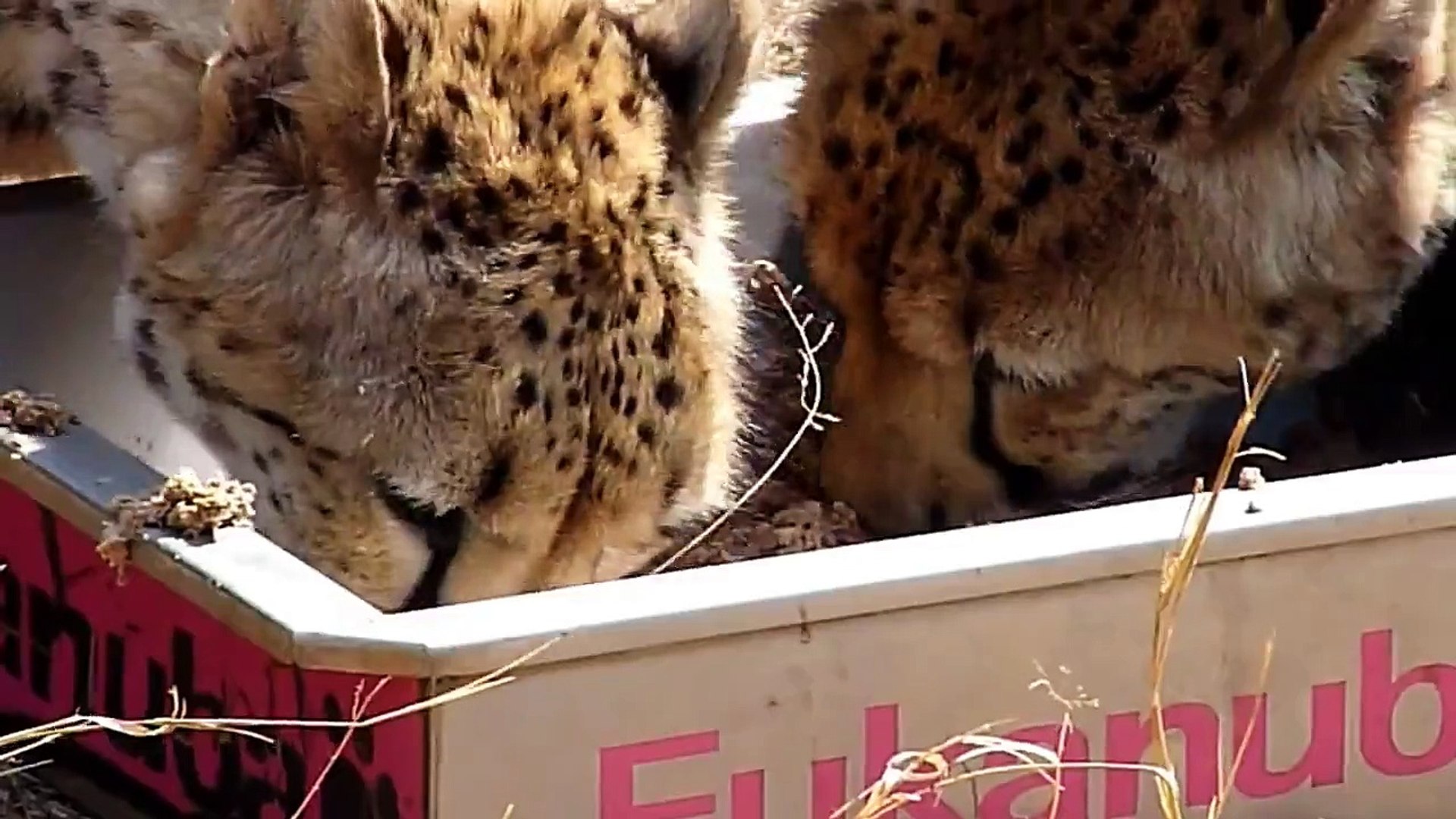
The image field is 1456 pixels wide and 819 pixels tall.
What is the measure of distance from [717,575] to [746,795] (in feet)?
0.44

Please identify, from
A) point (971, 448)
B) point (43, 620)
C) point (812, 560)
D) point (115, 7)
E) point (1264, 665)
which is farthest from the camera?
point (971, 448)

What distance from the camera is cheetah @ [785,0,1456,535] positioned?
7.39 ft

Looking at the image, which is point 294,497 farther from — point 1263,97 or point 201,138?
point 1263,97

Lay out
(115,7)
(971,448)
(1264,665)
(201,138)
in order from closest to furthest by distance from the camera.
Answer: (1264,665)
(201,138)
(115,7)
(971,448)

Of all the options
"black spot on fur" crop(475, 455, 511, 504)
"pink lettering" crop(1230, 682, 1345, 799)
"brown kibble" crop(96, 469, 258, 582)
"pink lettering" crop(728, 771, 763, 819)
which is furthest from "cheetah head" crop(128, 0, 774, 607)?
"pink lettering" crop(1230, 682, 1345, 799)

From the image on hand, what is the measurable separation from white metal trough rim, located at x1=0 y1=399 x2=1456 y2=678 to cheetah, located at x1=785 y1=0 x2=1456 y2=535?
55 centimetres

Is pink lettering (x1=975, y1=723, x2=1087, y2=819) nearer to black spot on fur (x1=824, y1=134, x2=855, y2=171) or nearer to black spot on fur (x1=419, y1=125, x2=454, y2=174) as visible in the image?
black spot on fur (x1=419, y1=125, x2=454, y2=174)

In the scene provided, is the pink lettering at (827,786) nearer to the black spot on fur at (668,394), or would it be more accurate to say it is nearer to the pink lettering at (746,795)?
the pink lettering at (746,795)

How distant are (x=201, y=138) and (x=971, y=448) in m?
0.76

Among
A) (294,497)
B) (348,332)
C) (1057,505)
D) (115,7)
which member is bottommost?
(1057,505)

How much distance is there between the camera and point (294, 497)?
1.95 meters

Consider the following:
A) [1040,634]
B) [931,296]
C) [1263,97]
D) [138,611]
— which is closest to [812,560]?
[1040,634]

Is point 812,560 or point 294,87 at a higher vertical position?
point 294,87

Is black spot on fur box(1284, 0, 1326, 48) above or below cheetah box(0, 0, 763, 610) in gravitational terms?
above
